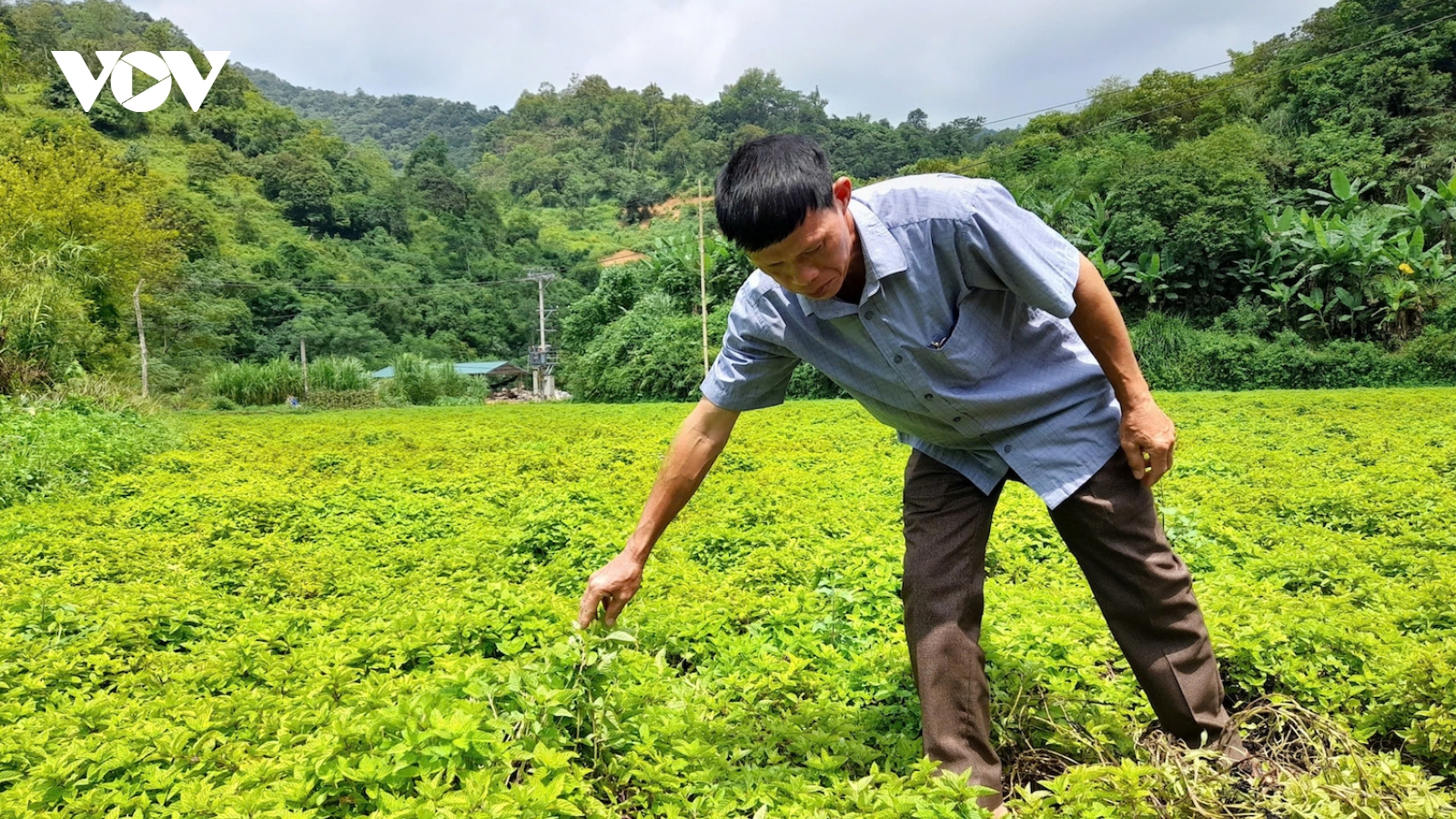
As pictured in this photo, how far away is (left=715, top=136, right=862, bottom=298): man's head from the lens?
1896 millimetres

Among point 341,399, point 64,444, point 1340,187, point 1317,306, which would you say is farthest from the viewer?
point 341,399

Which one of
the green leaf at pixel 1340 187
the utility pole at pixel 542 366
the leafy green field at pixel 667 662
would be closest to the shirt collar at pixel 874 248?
the leafy green field at pixel 667 662

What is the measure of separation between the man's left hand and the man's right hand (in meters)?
1.27

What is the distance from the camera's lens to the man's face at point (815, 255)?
194 centimetres

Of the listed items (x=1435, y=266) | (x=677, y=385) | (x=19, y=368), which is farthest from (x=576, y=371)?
(x=1435, y=266)

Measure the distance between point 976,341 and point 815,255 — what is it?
50 cm

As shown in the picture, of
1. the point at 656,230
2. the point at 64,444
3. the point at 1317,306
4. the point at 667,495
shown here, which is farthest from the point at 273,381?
the point at 667,495

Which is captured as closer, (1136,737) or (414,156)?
(1136,737)

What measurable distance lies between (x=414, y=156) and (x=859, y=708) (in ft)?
243

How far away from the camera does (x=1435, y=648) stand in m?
2.61

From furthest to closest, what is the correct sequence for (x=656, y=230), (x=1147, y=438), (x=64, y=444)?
(x=656, y=230), (x=64, y=444), (x=1147, y=438)

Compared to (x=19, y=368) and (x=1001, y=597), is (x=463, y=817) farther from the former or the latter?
(x=19, y=368)

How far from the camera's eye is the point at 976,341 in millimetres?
2213

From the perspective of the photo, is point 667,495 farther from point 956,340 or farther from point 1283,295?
point 1283,295
